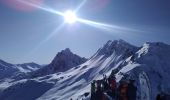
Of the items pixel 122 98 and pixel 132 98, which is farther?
pixel 132 98

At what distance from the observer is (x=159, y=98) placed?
143 ft

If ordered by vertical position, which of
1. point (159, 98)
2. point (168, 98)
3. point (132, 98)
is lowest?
point (159, 98)

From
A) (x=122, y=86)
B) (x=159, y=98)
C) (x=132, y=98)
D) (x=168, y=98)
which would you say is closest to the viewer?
(x=159, y=98)

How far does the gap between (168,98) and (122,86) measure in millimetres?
21602

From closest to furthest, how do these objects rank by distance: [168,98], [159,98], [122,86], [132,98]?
[159,98]
[168,98]
[122,86]
[132,98]

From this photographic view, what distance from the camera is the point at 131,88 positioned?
359 feet

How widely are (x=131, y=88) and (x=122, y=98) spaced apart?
1676cm

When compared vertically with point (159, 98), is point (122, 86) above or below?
above

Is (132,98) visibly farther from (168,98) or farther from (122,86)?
(168,98)

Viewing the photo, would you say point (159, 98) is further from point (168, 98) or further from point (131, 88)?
point (131, 88)

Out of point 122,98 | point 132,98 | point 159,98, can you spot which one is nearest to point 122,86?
point 122,98

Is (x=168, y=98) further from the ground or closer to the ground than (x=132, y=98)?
closer to the ground

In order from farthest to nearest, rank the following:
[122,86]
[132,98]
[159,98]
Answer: [132,98]
[122,86]
[159,98]

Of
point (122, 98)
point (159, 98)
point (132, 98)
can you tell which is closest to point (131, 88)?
point (132, 98)
